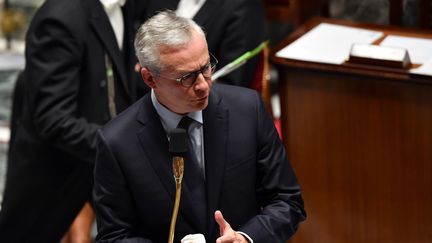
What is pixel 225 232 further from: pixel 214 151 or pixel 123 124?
pixel 123 124

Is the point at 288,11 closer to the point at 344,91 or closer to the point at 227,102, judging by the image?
the point at 344,91

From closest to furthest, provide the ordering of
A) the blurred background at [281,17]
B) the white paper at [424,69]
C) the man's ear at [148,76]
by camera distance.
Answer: the man's ear at [148,76] < the white paper at [424,69] < the blurred background at [281,17]

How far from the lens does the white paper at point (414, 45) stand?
387cm

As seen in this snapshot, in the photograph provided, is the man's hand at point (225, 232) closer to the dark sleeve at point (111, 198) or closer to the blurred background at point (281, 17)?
the dark sleeve at point (111, 198)

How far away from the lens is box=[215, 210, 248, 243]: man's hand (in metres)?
2.76

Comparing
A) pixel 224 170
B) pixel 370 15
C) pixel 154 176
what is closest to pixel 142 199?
pixel 154 176

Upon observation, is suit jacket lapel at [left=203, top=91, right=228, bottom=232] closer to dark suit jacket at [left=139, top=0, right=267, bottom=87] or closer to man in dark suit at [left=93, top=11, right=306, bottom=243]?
man in dark suit at [left=93, top=11, right=306, bottom=243]

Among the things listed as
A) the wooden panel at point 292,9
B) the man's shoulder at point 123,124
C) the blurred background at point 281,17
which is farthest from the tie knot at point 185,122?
the wooden panel at point 292,9

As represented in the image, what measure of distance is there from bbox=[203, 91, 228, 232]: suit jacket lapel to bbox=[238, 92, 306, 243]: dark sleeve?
106mm

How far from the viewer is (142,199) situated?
292 centimetres

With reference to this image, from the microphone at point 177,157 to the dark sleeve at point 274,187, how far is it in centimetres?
28

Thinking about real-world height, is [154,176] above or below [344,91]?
above

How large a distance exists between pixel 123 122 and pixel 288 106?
4.19ft

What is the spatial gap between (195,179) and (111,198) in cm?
25
